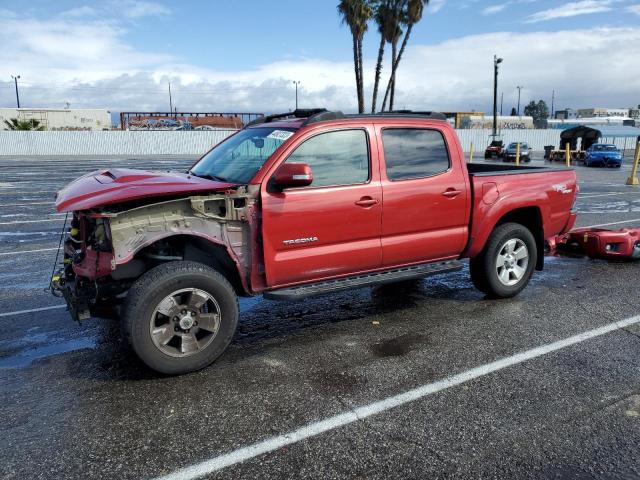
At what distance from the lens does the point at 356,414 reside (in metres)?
3.26

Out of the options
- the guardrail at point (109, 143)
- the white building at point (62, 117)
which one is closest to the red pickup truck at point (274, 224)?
the guardrail at point (109, 143)

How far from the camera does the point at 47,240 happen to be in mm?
8766

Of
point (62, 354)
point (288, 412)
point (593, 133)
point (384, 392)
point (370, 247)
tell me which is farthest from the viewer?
point (593, 133)

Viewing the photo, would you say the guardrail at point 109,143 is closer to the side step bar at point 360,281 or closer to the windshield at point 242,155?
the windshield at point 242,155

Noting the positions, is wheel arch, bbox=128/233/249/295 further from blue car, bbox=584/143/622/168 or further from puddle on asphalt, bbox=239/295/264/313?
blue car, bbox=584/143/622/168

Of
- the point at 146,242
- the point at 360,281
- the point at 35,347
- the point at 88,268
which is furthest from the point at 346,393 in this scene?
the point at 35,347

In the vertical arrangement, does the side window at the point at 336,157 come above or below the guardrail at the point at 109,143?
below

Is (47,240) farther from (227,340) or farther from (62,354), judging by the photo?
(227,340)

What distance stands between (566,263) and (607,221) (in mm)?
4182

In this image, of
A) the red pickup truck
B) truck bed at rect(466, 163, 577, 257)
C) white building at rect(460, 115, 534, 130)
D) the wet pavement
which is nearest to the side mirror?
the red pickup truck

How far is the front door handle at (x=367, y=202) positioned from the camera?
4355 mm

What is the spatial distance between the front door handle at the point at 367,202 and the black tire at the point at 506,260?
1.60 m

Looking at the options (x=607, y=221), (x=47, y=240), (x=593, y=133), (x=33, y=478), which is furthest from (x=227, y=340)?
(x=593, y=133)

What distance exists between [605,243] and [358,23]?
28.8m
